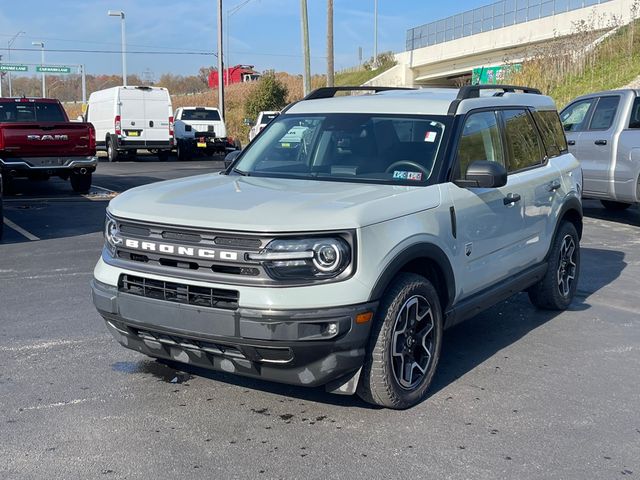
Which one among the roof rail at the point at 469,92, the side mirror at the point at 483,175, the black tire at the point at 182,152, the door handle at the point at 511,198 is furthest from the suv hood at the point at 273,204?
the black tire at the point at 182,152

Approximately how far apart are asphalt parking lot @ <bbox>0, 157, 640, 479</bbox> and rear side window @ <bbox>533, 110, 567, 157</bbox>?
149 centimetres

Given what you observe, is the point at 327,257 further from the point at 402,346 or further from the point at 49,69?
the point at 49,69

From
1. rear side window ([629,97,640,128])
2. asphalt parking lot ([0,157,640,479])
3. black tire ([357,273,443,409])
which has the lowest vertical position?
asphalt parking lot ([0,157,640,479])

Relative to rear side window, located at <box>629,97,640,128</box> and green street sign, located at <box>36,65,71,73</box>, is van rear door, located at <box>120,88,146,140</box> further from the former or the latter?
green street sign, located at <box>36,65,71,73</box>

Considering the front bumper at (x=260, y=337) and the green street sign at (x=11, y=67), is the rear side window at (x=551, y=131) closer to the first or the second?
the front bumper at (x=260, y=337)

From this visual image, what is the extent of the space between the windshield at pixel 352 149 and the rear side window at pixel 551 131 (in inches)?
68.3

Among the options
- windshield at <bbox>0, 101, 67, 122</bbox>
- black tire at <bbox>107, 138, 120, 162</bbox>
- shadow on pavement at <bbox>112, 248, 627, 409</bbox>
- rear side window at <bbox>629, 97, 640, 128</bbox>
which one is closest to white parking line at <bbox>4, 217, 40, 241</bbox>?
windshield at <bbox>0, 101, 67, 122</bbox>

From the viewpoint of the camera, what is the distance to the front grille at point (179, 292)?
3924 mm

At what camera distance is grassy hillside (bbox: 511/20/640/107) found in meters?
25.5

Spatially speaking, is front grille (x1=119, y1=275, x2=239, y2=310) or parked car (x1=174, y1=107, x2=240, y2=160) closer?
front grille (x1=119, y1=275, x2=239, y2=310)

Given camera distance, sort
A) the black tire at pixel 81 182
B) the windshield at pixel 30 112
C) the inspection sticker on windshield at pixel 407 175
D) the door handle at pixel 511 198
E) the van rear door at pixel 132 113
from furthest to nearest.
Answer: the van rear door at pixel 132 113 → the windshield at pixel 30 112 → the black tire at pixel 81 182 → the door handle at pixel 511 198 → the inspection sticker on windshield at pixel 407 175

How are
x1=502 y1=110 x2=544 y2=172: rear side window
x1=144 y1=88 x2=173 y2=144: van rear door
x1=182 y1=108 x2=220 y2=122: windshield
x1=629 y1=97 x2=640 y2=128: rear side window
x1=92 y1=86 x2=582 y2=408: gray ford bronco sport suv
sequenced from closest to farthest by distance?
x1=92 y1=86 x2=582 y2=408: gray ford bronco sport suv → x1=502 y1=110 x2=544 y2=172: rear side window → x1=629 y1=97 x2=640 y2=128: rear side window → x1=144 y1=88 x2=173 y2=144: van rear door → x1=182 y1=108 x2=220 y2=122: windshield

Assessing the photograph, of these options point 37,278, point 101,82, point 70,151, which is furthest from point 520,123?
point 101,82

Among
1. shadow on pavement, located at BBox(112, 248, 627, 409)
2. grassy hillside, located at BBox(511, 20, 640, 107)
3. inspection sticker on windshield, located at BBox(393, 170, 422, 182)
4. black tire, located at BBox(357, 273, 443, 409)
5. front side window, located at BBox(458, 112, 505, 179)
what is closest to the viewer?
black tire, located at BBox(357, 273, 443, 409)
